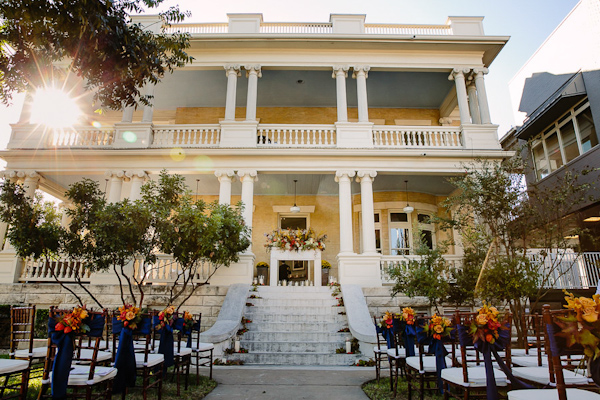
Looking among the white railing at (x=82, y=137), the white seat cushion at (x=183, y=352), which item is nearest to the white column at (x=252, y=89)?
the white railing at (x=82, y=137)

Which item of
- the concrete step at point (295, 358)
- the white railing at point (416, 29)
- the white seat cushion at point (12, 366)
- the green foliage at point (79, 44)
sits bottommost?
the concrete step at point (295, 358)

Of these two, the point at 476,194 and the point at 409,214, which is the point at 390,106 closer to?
the point at 409,214

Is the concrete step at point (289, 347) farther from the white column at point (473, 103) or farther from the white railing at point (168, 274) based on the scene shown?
the white column at point (473, 103)

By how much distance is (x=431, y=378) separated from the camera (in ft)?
15.4

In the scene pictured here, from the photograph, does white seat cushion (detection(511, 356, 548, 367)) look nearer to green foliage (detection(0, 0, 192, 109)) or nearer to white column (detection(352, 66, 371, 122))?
green foliage (detection(0, 0, 192, 109))

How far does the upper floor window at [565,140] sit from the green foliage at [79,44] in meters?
12.4

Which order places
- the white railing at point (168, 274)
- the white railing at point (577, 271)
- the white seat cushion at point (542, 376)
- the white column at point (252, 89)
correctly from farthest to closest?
the white column at point (252, 89) < the white railing at point (577, 271) < the white railing at point (168, 274) < the white seat cushion at point (542, 376)

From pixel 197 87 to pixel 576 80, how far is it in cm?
1452

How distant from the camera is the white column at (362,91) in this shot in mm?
12578

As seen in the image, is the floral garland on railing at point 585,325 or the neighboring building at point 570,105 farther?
the neighboring building at point 570,105

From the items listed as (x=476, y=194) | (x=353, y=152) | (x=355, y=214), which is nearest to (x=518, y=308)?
(x=476, y=194)

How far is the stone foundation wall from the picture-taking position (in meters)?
9.60

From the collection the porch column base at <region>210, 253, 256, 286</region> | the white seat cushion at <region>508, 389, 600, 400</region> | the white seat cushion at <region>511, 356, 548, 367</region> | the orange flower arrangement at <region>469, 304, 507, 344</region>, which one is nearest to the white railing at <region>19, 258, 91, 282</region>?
the porch column base at <region>210, 253, 256, 286</region>

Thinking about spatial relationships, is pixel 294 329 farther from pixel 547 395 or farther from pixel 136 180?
pixel 136 180
